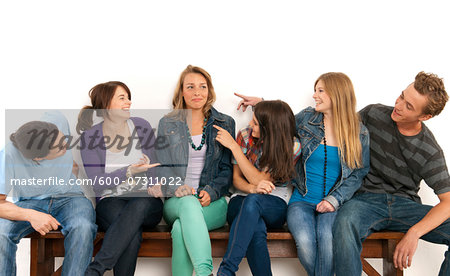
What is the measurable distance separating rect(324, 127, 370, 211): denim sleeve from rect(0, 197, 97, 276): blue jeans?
1227 mm

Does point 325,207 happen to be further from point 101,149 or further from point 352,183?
point 101,149

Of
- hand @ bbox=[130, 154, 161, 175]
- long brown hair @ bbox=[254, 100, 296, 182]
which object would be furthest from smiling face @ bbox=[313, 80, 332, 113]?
hand @ bbox=[130, 154, 161, 175]

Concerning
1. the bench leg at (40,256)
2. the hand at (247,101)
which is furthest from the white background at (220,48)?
the bench leg at (40,256)

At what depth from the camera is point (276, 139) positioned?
223 centimetres

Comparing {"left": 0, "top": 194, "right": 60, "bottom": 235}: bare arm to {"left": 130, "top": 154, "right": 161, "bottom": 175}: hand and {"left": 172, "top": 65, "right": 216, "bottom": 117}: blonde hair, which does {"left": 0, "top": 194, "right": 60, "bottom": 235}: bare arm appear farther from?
{"left": 172, "top": 65, "right": 216, "bottom": 117}: blonde hair

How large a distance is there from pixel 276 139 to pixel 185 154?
0.55 metres

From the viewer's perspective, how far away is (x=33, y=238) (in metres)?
2.11

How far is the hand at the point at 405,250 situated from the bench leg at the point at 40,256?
5.96 feet

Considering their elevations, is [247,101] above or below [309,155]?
above

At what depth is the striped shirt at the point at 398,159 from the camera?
86.5 inches

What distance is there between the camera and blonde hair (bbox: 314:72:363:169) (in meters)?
2.23

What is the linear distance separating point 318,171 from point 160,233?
923 mm

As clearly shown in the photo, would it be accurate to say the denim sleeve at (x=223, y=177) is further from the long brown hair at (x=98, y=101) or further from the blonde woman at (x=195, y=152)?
the long brown hair at (x=98, y=101)

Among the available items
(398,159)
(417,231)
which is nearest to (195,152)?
(398,159)
